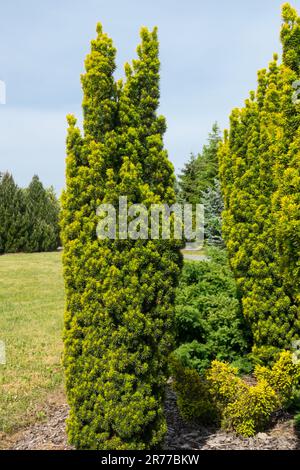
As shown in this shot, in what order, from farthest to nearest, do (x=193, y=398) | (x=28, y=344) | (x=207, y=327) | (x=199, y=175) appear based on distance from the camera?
(x=199, y=175) → (x=28, y=344) → (x=207, y=327) → (x=193, y=398)

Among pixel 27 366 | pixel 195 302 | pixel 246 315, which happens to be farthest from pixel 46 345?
pixel 246 315

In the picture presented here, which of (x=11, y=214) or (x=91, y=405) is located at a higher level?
(x=11, y=214)

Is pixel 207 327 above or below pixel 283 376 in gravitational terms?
above

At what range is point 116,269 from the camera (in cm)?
446

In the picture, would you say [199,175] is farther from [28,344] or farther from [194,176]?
[28,344]

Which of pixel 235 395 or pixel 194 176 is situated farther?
pixel 194 176

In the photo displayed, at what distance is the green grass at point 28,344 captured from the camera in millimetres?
6461

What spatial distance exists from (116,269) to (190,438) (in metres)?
2.28

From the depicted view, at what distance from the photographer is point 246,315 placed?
21.7 feet

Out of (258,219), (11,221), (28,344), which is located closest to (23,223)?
(11,221)

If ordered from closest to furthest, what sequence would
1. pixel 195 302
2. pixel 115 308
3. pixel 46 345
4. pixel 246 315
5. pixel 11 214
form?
pixel 115 308 < pixel 246 315 < pixel 195 302 < pixel 46 345 < pixel 11 214
